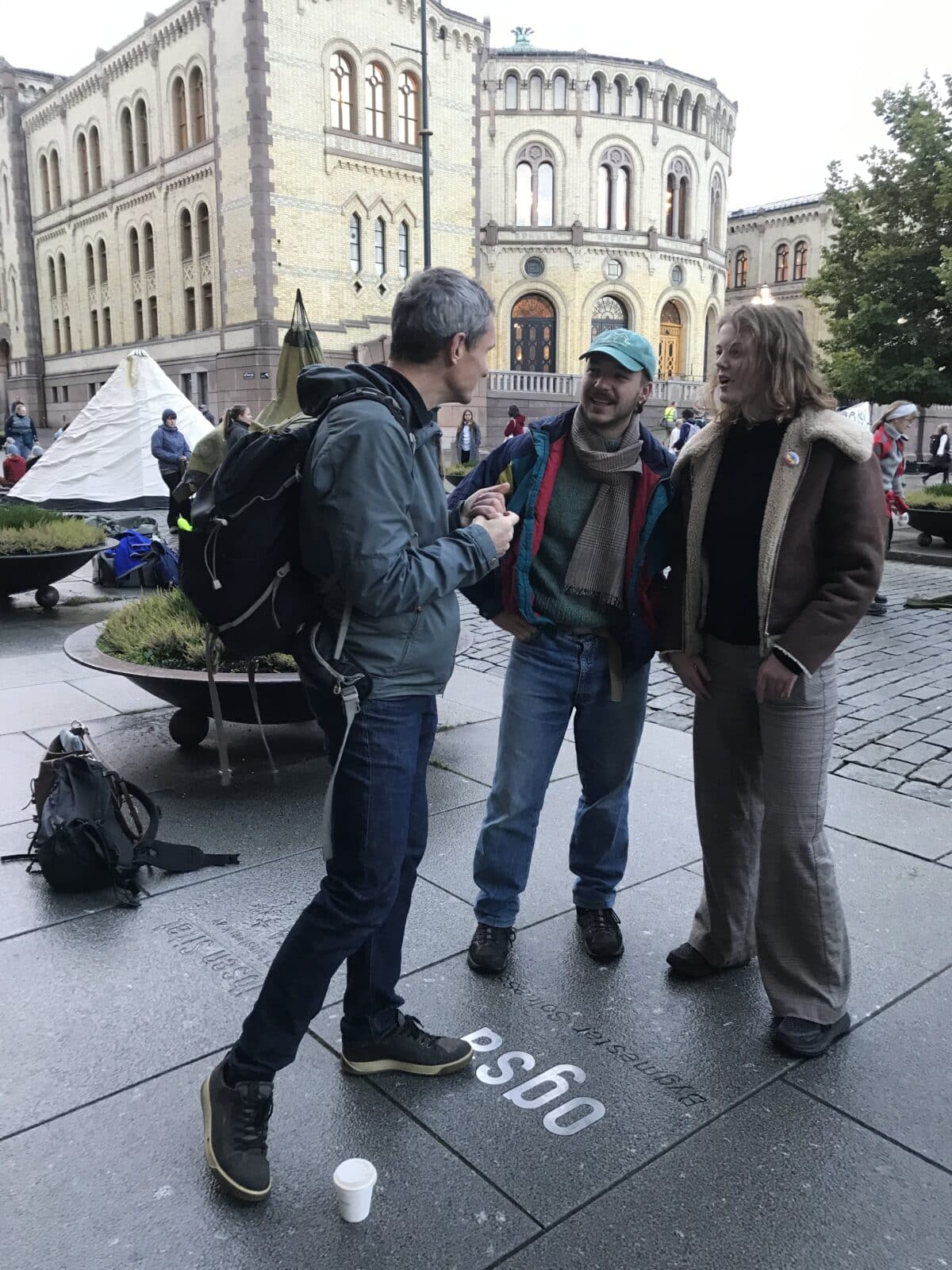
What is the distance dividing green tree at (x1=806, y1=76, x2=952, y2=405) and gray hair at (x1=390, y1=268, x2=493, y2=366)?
51.6 feet

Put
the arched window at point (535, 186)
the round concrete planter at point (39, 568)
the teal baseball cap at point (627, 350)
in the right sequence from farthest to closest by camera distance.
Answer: the arched window at point (535, 186)
the round concrete planter at point (39, 568)
the teal baseball cap at point (627, 350)

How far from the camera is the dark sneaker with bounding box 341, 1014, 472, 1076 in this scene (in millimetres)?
2805

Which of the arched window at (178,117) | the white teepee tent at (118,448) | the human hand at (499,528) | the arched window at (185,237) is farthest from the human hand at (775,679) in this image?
the arched window at (178,117)

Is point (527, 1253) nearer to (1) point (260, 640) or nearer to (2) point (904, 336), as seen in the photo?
(1) point (260, 640)

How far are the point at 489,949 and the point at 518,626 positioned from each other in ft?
3.46

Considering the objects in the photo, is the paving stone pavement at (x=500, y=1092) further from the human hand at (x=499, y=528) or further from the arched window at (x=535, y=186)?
the arched window at (x=535, y=186)

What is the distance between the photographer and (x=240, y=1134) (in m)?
2.39

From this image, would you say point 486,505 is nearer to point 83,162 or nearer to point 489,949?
point 489,949

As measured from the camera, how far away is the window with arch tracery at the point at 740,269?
5917 centimetres

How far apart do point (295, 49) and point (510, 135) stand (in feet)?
45.2

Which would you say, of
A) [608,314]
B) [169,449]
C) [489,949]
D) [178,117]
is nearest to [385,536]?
[489,949]

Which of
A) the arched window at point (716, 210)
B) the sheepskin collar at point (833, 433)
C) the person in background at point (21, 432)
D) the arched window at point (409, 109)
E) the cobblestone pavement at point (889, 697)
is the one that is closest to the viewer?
the sheepskin collar at point (833, 433)

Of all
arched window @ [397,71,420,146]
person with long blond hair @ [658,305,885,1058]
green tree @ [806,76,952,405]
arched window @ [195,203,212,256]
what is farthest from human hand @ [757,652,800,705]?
arched window @ [397,71,420,146]

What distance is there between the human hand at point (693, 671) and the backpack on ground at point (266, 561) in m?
1.22
